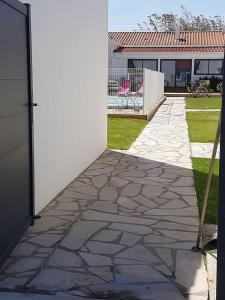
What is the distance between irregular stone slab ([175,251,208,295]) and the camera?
3.93m

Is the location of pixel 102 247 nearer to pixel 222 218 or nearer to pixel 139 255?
pixel 139 255

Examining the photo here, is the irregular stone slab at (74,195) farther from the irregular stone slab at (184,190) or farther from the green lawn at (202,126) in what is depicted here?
the green lawn at (202,126)

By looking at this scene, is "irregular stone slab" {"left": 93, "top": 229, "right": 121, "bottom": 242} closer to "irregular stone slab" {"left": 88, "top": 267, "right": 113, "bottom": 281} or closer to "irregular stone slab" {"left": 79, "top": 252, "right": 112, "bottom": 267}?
"irregular stone slab" {"left": 79, "top": 252, "right": 112, "bottom": 267}

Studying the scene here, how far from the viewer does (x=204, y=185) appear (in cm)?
753

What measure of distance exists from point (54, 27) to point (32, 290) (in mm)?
3990

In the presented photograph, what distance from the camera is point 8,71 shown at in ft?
14.2

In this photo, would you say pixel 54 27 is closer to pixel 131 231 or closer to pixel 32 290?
pixel 131 231

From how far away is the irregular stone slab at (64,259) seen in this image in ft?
14.3

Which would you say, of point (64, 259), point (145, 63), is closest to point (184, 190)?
point (64, 259)

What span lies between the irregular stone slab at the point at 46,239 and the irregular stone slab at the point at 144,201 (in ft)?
5.66

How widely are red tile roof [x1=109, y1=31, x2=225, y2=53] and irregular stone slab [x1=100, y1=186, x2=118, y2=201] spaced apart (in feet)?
102

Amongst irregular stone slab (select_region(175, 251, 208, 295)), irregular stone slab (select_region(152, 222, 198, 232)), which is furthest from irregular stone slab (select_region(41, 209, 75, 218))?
irregular stone slab (select_region(175, 251, 208, 295))

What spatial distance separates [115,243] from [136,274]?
799 millimetres

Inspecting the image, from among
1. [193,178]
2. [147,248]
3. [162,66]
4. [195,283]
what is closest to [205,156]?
[193,178]
